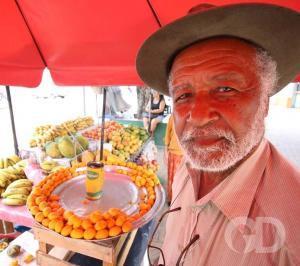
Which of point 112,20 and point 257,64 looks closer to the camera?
point 257,64

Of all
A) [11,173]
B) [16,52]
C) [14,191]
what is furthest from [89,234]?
[11,173]

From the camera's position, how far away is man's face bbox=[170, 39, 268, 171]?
85cm

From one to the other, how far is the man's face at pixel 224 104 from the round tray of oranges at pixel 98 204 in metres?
0.61

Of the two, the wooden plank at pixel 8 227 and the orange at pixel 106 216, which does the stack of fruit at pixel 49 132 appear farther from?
the orange at pixel 106 216

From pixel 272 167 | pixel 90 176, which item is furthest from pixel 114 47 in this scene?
pixel 272 167

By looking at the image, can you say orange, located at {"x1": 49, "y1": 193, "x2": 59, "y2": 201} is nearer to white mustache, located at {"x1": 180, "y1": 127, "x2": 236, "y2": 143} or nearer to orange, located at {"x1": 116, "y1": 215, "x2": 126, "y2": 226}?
orange, located at {"x1": 116, "y1": 215, "x2": 126, "y2": 226}

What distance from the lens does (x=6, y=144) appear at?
18.4 feet

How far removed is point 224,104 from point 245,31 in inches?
11.8

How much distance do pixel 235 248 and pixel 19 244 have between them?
6.10 feet

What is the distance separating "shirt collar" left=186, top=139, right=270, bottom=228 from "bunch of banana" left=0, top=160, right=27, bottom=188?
2.21 meters

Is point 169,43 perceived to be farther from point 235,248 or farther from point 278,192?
point 235,248

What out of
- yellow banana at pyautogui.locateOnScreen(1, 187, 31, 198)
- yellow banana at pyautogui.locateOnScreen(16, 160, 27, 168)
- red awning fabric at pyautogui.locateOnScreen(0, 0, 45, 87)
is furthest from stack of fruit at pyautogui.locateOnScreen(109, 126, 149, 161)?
red awning fabric at pyautogui.locateOnScreen(0, 0, 45, 87)

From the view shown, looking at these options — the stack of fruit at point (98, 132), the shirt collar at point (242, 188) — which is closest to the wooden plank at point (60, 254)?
the shirt collar at point (242, 188)

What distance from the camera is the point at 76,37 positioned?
1.54 m
